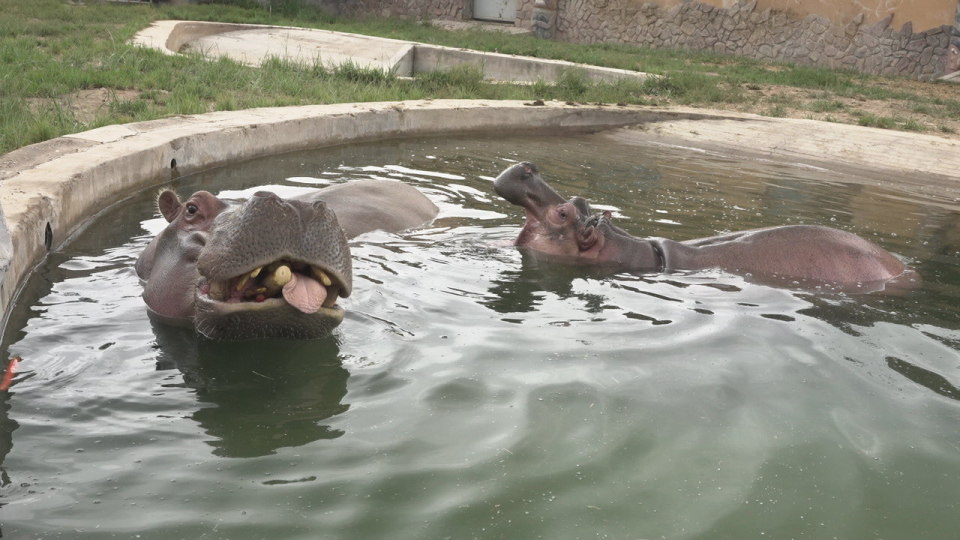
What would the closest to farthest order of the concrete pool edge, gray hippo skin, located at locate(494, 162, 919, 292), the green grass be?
the concrete pool edge
gray hippo skin, located at locate(494, 162, 919, 292)
the green grass

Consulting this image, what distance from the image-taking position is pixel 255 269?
3.09 metres

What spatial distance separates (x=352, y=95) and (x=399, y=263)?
16.3 ft

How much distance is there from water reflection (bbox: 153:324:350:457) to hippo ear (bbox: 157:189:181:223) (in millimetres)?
463

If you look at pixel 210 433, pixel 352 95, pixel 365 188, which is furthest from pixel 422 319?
pixel 352 95

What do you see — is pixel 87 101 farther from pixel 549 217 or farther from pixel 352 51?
pixel 352 51

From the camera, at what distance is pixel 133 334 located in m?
3.72

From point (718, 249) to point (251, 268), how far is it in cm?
270

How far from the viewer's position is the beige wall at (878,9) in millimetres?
15281

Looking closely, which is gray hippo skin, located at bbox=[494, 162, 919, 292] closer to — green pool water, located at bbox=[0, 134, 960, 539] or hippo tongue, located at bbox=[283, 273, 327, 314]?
green pool water, located at bbox=[0, 134, 960, 539]

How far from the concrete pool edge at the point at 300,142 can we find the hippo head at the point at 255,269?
0.58 meters

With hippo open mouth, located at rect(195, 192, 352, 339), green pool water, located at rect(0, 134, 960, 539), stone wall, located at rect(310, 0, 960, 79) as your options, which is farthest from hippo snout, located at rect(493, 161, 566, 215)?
stone wall, located at rect(310, 0, 960, 79)

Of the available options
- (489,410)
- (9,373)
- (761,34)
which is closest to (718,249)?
(489,410)

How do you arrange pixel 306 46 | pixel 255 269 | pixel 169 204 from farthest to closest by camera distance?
pixel 306 46 < pixel 169 204 < pixel 255 269

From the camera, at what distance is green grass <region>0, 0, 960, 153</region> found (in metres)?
7.60
